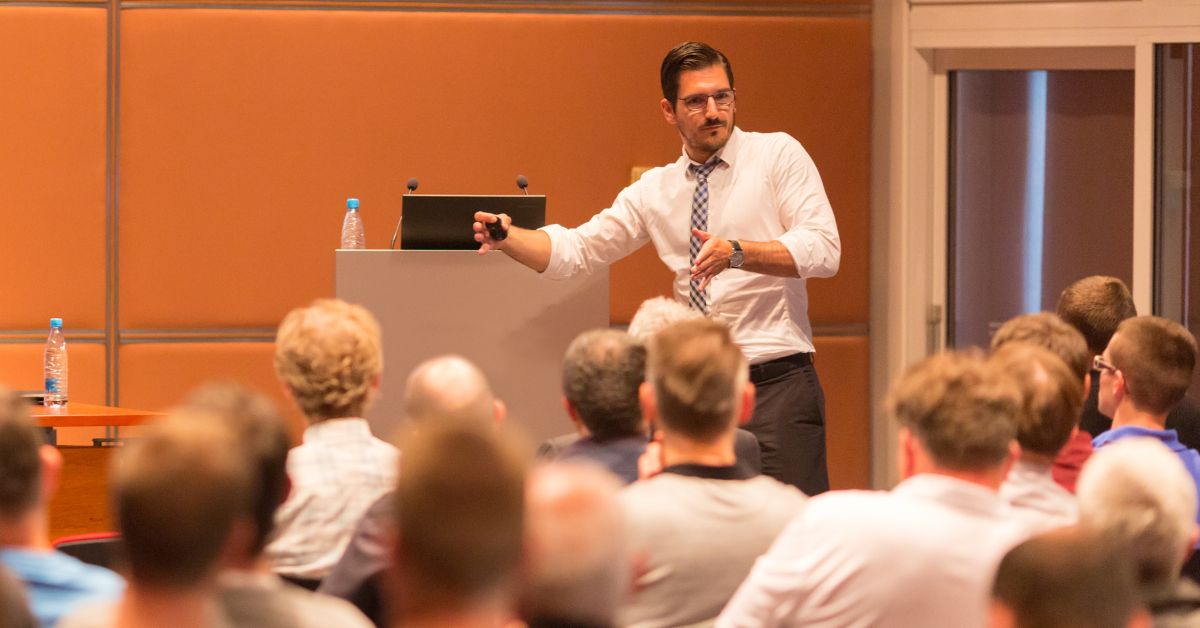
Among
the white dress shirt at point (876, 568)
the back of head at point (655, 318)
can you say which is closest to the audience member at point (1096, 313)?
the back of head at point (655, 318)

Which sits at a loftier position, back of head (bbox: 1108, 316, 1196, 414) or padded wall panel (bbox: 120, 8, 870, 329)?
padded wall panel (bbox: 120, 8, 870, 329)

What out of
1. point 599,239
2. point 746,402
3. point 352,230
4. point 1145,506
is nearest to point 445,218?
point 599,239

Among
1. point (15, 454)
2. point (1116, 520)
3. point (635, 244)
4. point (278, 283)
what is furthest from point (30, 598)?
point (278, 283)

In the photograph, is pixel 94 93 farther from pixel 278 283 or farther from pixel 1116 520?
pixel 1116 520

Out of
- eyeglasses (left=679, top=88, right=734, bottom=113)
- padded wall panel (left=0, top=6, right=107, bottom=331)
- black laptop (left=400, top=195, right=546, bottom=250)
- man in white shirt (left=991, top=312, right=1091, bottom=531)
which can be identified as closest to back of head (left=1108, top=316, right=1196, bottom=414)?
man in white shirt (left=991, top=312, right=1091, bottom=531)

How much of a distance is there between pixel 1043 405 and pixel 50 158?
A: 374 cm

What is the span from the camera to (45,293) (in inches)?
192

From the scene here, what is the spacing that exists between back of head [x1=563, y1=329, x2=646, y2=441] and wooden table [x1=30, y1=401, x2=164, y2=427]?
161cm

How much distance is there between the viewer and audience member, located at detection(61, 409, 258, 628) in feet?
4.33

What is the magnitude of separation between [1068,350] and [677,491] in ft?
3.18

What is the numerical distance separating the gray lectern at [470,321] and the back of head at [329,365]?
1.10 metres

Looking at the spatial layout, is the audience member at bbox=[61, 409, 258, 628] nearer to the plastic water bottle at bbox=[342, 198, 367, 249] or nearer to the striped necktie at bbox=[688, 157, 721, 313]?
the striped necktie at bbox=[688, 157, 721, 313]

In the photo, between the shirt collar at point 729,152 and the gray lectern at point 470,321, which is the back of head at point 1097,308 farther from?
the gray lectern at point 470,321

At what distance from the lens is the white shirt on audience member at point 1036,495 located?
2.16 metres
